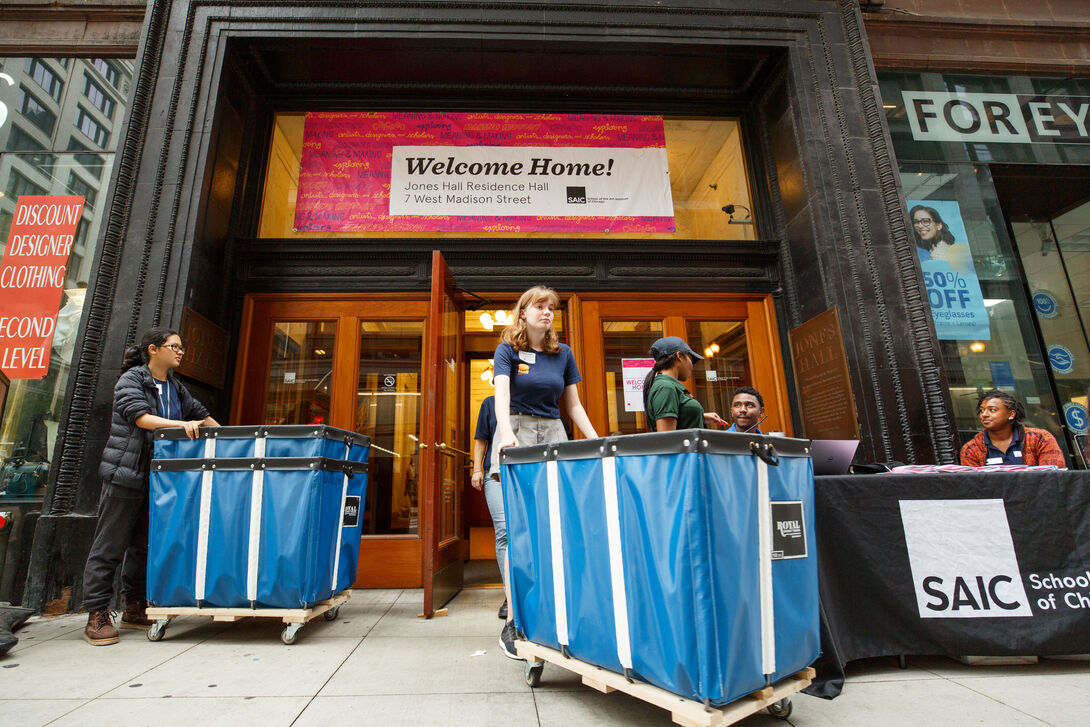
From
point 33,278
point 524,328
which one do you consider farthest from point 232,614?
point 33,278

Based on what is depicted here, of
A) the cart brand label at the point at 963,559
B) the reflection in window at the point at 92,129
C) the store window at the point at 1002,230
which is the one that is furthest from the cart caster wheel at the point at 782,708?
the reflection in window at the point at 92,129

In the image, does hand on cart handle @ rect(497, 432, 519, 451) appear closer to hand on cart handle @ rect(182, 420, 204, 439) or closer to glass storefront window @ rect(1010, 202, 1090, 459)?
hand on cart handle @ rect(182, 420, 204, 439)

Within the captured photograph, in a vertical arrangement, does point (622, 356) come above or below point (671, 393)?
above

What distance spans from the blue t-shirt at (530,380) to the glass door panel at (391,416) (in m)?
2.17

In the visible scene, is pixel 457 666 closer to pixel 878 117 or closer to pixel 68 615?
pixel 68 615

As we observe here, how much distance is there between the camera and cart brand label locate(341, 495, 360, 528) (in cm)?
336

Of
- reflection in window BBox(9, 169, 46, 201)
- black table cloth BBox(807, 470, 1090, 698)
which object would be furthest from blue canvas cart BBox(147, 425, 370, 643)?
reflection in window BBox(9, 169, 46, 201)

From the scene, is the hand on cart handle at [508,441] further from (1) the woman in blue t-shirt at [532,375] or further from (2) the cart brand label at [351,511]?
(2) the cart brand label at [351,511]

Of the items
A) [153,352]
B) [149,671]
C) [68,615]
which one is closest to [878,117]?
[153,352]

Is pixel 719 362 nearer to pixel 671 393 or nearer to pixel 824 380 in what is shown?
pixel 824 380

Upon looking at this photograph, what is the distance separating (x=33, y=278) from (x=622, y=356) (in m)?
5.64

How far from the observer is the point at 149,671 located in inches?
95.7

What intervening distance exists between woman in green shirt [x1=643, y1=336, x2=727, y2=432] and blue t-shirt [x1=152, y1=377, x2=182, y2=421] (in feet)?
10.0

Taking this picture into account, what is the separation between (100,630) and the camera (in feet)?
9.45
